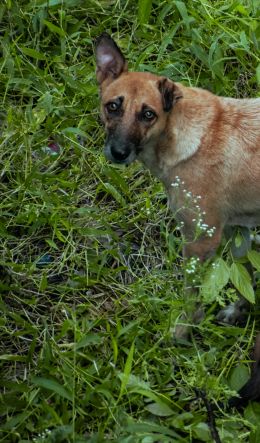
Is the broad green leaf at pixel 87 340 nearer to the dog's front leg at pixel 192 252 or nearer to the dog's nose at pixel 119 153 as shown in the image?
the dog's front leg at pixel 192 252

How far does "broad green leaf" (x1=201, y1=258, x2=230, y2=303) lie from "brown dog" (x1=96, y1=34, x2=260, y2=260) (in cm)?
24

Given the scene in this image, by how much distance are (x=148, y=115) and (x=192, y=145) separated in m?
0.34

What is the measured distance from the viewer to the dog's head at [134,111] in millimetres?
4836

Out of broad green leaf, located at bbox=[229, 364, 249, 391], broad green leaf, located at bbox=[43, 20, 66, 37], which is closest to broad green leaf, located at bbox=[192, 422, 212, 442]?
broad green leaf, located at bbox=[229, 364, 249, 391]

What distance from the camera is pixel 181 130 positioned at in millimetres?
5055

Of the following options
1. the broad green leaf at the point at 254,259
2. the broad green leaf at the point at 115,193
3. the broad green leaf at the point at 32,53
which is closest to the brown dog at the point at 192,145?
the broad green leaf at the point at 254,259

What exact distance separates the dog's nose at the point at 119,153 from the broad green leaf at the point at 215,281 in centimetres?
77

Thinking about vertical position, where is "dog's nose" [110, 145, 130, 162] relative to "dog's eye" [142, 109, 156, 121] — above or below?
below

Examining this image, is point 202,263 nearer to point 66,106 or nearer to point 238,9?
point 66,106

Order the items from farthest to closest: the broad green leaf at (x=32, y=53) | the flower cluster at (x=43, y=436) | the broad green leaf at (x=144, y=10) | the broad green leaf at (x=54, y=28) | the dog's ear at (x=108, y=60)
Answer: the broad green leaf at (x=144, y=10) < the broad green leaf at (x=54, y=28) < the broad green leaf at (x=32, y=53) < the dog's ear at (x=108, y=60) < the flower cluster at (x=43, y=436)

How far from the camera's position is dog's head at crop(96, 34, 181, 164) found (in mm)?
4836

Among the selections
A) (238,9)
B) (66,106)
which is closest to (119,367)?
(66,106)

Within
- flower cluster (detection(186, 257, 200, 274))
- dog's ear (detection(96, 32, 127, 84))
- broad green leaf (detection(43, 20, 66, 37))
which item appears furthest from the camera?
broad green leaf (detection(43, 20, 66, 37))

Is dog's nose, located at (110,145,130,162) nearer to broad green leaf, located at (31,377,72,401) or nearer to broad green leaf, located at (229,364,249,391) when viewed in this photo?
broad green leaf, located at (31,377,72,401)
